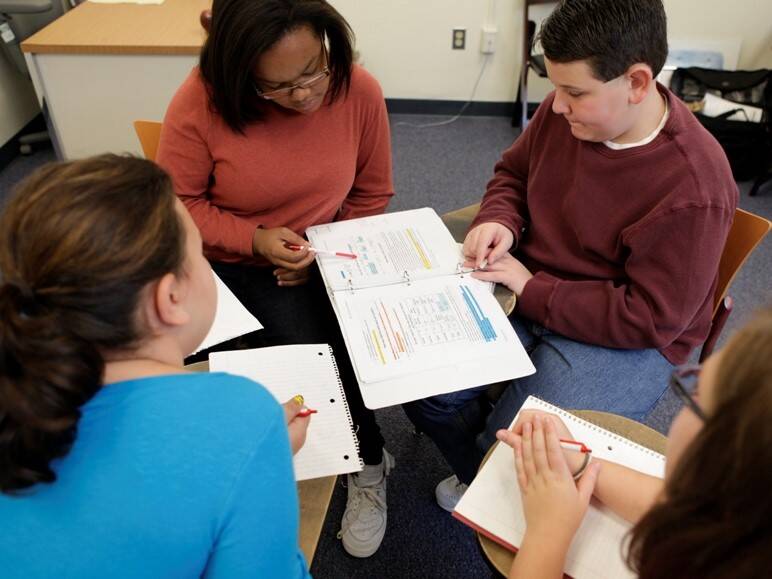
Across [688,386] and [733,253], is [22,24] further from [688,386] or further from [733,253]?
[688,386]

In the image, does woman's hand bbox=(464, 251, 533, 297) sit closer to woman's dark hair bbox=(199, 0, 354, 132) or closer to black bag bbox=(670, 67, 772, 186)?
woman's dark hair bbox=(199, 0, 354, 132)

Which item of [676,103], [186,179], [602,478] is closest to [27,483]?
[602,478]

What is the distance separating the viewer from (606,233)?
1.20 meters

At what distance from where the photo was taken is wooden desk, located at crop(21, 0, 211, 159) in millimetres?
2107

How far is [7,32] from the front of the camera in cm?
266

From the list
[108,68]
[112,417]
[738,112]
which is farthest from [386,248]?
[738,112]

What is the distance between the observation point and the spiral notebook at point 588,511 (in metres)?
0.78

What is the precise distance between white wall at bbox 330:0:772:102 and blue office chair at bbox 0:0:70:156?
1422 mm

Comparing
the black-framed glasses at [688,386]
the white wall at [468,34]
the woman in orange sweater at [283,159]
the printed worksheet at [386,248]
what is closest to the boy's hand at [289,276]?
the woman in orange sweater at [283,159]

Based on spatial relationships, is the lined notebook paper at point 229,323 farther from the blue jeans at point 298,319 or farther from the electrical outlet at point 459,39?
the electrical outlet at point 459,39

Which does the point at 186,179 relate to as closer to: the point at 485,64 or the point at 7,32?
the point at 7,32

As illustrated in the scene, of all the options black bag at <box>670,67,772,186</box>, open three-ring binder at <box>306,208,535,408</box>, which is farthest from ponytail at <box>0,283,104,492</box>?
black bag at <box>670,67,772,186</box>

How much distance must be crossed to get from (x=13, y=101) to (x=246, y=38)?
8.26 ft

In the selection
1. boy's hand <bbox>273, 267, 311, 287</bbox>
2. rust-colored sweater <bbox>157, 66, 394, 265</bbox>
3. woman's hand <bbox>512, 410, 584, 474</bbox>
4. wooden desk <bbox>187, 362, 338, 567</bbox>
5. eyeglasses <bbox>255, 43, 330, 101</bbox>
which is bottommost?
boy's hand <bbox>273, 267, 311, 287</bbox>
